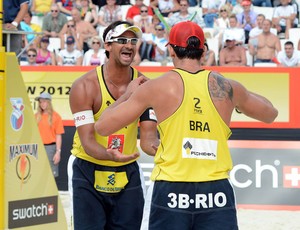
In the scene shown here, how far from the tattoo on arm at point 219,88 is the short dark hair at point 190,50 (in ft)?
0.52

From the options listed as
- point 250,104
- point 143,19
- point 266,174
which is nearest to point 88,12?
point 143,19

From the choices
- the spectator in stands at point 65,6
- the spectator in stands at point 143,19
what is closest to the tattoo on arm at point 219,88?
the spectator in stands at point 143,19

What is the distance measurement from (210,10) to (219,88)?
1202 cm

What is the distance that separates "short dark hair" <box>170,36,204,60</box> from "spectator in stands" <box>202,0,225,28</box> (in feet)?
38.6

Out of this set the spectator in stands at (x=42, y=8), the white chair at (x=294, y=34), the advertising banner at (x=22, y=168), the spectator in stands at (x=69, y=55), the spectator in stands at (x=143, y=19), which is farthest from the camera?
the spectator in stands at (x=42, y=8)

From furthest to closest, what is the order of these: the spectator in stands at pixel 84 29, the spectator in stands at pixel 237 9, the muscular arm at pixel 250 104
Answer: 1. the spectator in stands at pixel 237 9
2. the spectator in stands at pixel 84 29
3. the muscular arm at pixel 250 104

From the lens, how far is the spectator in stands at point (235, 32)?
1452 cm

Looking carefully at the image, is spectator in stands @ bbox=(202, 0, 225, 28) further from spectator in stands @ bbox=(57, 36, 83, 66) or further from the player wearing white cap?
the player wearing white cap

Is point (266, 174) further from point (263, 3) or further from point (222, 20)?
point (263, 3)

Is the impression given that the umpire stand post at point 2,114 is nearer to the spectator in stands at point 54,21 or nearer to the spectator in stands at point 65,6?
the spectator in stands at point 54,21

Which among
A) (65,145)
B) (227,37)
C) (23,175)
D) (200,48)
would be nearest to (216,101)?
(200,48)

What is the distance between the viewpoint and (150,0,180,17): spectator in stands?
16.5 meters

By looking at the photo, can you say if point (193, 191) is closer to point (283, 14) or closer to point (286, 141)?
point (286, 141)

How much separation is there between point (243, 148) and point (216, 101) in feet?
26.2
